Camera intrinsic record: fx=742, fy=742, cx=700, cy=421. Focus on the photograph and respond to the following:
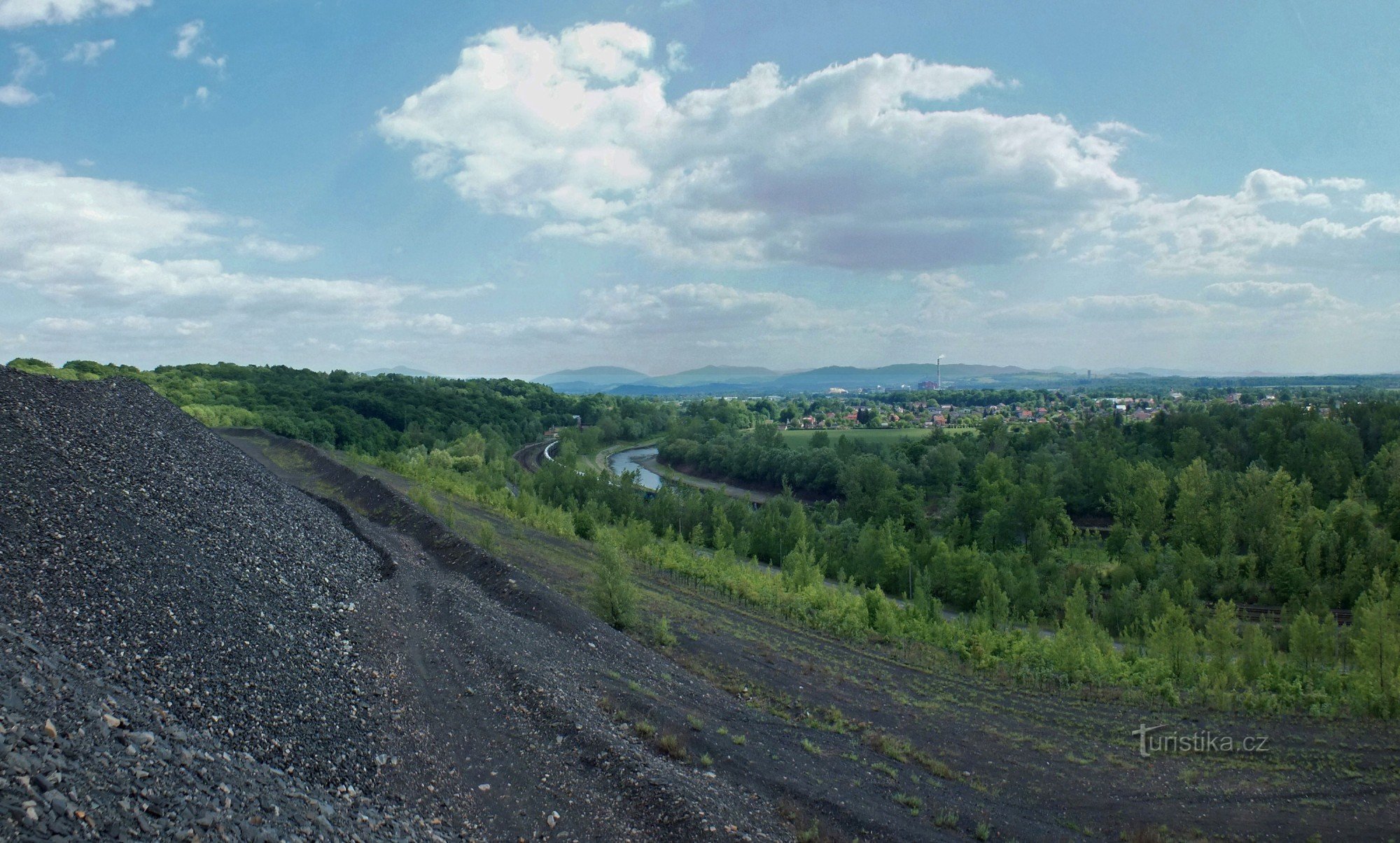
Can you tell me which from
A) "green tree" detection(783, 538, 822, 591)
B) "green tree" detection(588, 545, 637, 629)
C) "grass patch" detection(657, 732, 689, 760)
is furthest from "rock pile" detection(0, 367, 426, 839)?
"green tree" detection(783, 538, 822, 591)

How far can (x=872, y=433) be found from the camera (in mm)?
152750

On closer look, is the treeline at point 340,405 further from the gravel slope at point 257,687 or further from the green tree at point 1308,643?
the green tree at point 1308,643

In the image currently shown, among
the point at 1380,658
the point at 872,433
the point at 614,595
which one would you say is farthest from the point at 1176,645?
the point at 872,433

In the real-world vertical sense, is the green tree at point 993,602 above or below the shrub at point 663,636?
below

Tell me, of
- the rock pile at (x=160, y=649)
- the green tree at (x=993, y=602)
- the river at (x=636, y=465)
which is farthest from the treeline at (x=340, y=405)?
the green tree at (x=993, y=602)

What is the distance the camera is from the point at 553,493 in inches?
2643

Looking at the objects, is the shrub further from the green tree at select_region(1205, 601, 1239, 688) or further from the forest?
the green tree at select_region(1205, 601, 1239, 688)

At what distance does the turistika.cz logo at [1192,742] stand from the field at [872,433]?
100253mm

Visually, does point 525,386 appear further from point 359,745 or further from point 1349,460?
point 359,745

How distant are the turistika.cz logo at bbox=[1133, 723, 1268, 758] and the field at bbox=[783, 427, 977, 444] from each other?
10025 cm

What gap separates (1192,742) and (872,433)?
5229 inches

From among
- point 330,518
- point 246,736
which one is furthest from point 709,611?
point 246,736

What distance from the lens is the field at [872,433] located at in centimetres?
13100

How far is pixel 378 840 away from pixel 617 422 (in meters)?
135
